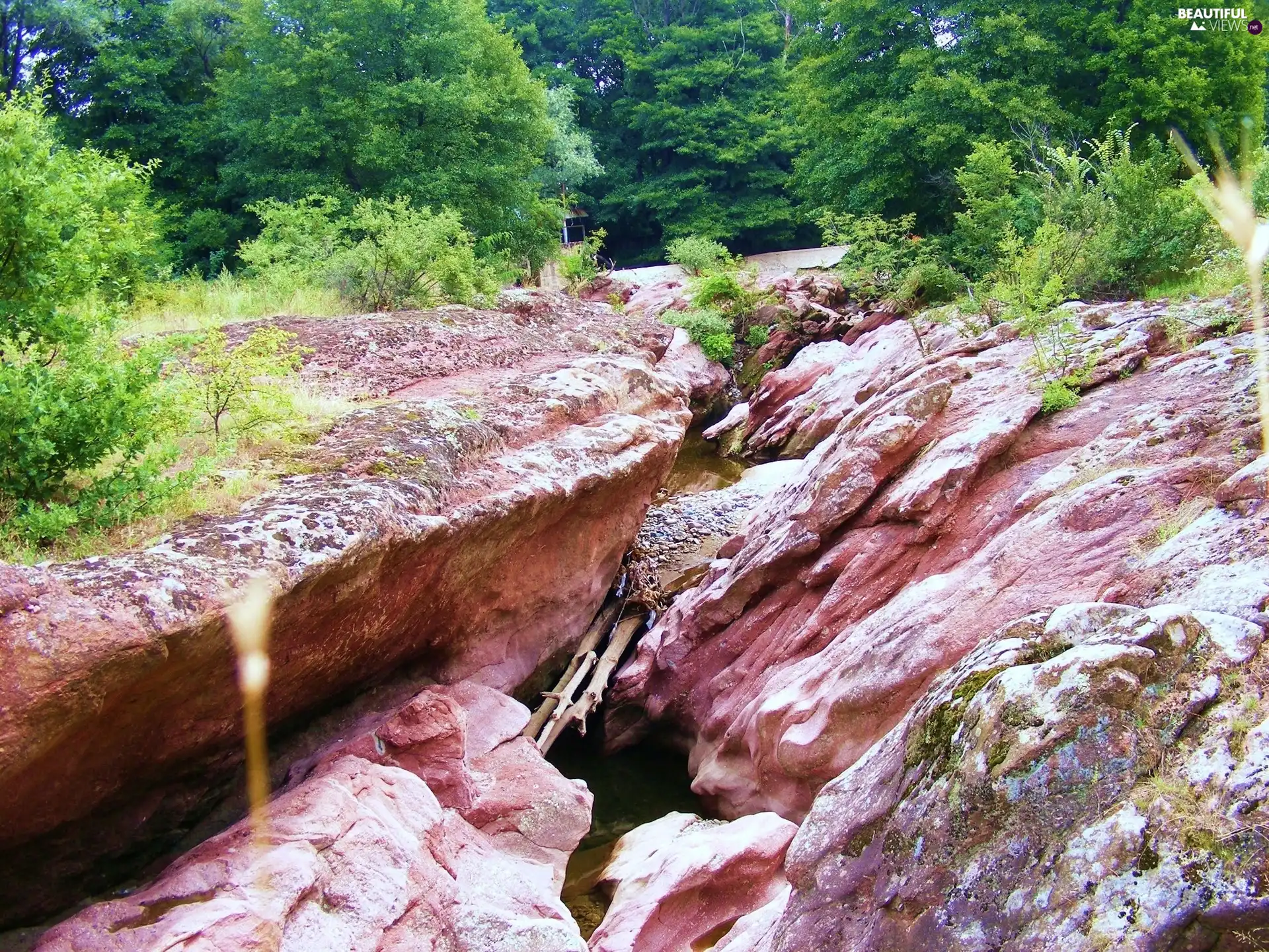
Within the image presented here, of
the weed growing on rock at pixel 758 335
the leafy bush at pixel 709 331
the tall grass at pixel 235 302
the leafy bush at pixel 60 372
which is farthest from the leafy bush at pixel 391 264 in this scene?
the weed growing on rock at pixel 758 335

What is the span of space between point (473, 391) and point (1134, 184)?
1327 cm

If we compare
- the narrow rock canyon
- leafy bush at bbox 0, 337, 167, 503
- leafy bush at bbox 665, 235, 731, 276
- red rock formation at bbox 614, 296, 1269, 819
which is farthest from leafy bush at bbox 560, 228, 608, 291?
leafy bush at bbox 0, 337, 167, 503

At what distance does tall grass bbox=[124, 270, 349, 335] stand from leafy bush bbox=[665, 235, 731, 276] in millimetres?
20989

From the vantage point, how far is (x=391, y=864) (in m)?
A: 6.15

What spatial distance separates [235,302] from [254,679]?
10385 millimetres

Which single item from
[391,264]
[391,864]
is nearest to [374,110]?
[391,264]

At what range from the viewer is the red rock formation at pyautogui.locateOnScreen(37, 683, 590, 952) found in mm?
5129

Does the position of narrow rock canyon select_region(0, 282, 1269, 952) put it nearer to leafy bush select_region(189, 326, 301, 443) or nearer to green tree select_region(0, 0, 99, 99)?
leafy bush select_region(189, 326, 301, 443)

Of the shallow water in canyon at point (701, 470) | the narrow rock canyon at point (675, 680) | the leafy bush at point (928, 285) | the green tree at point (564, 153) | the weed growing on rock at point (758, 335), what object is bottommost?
the shallow water in canyon at point (701, 470)

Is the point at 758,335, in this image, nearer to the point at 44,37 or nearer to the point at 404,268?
the point at 404,268

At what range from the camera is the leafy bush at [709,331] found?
27.9 m

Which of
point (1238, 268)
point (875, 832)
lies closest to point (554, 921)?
point (875, 832)

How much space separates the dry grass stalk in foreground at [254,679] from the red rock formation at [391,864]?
0.41 meters

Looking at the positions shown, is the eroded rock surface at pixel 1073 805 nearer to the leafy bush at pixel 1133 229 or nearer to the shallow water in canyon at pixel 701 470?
the leafy bush at pixel 1133 229
